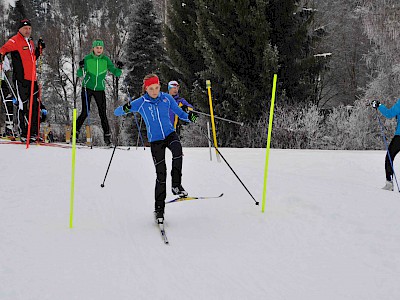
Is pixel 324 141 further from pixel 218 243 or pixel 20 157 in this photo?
pixel 218 243

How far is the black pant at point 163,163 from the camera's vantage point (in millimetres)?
5195

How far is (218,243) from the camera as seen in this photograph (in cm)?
474

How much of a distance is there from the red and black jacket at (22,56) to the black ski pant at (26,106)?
0.16 m

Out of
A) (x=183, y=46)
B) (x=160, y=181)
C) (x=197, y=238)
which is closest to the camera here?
(x=197, y=238)

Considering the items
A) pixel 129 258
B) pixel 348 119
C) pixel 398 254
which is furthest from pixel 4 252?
pixel 348 119

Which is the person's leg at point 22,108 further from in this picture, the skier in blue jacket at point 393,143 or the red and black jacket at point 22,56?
the skier in blue jacket at point 393,143

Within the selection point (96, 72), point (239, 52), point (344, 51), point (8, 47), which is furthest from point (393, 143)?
point (344, 51)

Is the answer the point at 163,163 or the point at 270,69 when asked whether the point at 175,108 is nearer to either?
the point at 163,163

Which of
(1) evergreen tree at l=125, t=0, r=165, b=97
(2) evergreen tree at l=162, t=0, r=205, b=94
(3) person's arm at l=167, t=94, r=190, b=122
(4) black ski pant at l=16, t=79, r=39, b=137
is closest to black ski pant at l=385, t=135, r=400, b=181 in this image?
(3) person's arm at l=167, t=94, r=190, b=122

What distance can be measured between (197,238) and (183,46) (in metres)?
18.4

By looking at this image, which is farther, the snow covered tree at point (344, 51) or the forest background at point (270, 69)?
the snow covered tree at point (344, 51)

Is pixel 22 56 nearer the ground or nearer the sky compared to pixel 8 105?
nearer the sky

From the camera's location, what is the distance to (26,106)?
932cm

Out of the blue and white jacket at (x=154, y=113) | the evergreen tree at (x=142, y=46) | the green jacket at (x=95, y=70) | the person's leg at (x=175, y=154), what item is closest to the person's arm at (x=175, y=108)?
the blue and white jacket at (x=154, y=113)
